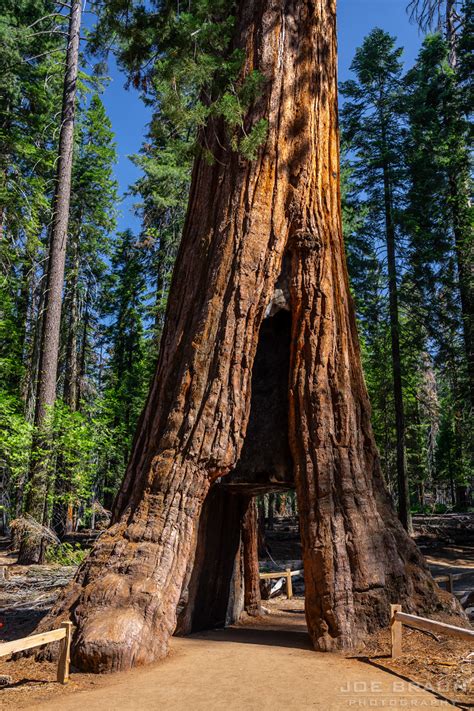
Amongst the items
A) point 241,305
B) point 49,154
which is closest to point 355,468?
point 241,305

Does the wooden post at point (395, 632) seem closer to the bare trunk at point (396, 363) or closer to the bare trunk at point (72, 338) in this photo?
the bare trunk at point (396, 363)

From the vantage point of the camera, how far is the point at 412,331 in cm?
2175

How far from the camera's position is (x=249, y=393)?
7555 millimetres

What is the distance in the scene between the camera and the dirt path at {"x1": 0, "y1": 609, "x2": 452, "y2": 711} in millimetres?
4703

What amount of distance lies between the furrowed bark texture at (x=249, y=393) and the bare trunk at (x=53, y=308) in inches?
267

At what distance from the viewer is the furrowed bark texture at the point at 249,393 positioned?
21.2 ft

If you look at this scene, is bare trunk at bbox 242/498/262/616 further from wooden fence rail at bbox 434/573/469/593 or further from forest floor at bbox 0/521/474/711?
wooden fence rail at bbox 434/573/469/593

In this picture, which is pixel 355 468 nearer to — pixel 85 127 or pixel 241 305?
pixel 241 305

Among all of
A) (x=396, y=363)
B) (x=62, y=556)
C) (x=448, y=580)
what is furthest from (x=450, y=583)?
(x=396, y=363)

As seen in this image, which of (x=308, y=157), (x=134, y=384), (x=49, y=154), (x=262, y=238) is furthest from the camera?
(x=134, y=384)

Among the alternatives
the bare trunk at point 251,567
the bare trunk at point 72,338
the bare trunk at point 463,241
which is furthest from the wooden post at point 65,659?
the bare trunk at point 72,338

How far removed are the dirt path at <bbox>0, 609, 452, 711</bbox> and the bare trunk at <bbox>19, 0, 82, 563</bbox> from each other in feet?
25.5

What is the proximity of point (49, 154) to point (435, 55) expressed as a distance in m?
14.7

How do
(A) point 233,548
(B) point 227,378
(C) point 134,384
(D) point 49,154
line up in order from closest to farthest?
Result: (B) point 227,378 < (A) point 233,548 < (D) point 49,154 < (C) point 134,384
